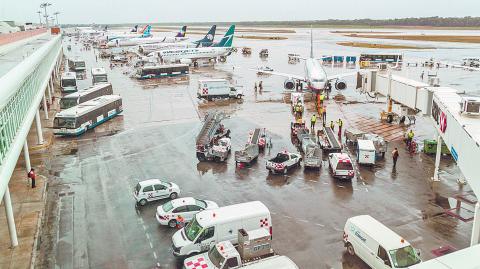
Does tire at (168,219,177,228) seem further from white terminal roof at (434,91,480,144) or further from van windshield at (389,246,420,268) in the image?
white terminal roof at (434,91,480,144)

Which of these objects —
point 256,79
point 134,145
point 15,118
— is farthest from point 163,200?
point 256,79

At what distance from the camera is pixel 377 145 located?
127 ft

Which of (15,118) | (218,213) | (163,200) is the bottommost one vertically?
(163,200)

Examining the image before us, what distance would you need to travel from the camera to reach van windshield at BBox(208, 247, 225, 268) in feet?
66.9

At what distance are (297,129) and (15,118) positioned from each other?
27977 mm

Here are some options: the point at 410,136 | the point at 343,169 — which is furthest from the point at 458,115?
the point at 410,136

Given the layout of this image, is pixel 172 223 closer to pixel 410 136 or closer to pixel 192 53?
pixel 410 136

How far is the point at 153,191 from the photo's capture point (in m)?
29.9

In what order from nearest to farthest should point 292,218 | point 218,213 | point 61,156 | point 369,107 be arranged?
1. point 218,213
2. point 292,218
3. point 61,156
4. point 369,107

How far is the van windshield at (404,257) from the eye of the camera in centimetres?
2002

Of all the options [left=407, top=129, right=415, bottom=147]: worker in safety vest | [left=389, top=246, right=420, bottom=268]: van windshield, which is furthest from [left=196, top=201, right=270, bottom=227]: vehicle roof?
[left=407, top=129, right=415, bottom=147]: worker in safety vest

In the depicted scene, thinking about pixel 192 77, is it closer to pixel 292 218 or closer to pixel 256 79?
pixel 256 79

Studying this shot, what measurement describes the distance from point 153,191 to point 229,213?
8.36 meters

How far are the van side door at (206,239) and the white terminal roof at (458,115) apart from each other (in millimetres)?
14060
